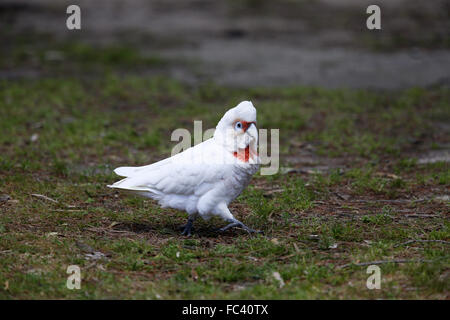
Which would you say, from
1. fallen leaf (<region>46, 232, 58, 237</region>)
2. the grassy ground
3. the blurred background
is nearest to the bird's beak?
the grassy ground

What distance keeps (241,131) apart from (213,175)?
392 mm

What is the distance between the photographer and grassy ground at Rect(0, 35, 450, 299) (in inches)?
153

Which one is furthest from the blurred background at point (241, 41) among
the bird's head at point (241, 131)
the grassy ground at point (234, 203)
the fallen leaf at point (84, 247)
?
the fallen leaf at point (84, 247)

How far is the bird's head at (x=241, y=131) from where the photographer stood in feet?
14.8

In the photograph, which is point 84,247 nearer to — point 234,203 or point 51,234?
point 51,234

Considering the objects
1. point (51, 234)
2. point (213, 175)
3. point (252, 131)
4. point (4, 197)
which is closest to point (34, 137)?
point (4, 197)

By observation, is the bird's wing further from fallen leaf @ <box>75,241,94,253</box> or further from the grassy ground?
fallen leaf @ <box>75,241,94,253</box>

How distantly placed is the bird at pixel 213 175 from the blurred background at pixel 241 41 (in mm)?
5612

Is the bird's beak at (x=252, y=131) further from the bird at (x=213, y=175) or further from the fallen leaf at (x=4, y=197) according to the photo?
the fallen leaf at (x=4, y=197)

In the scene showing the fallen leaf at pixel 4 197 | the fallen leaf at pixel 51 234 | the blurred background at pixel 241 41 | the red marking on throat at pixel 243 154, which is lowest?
the fallen leaf at pixel 51 234

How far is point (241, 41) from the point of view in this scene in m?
12.5

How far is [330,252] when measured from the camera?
4305 mm
